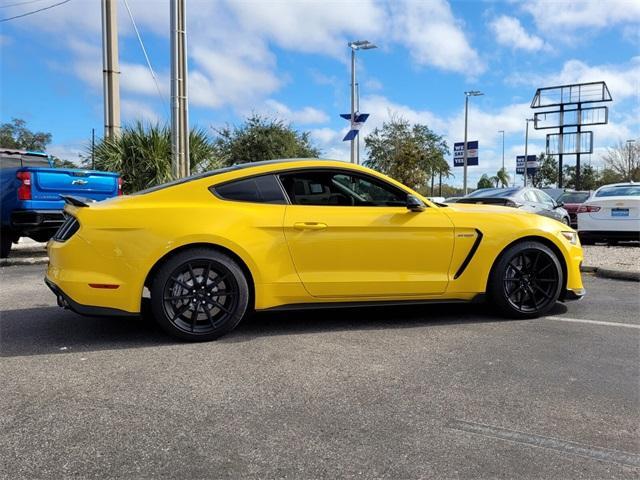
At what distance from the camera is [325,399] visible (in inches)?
123

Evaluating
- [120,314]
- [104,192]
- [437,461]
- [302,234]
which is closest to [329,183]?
[302,234]

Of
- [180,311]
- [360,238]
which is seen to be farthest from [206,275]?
[360,238]

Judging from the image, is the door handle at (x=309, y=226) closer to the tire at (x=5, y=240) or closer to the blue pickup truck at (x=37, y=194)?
the blue pickup truck at (x=37, y=194)

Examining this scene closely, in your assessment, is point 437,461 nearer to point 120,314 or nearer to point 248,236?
point 248,236

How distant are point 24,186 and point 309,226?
604 cm

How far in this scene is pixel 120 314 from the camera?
13.4 feet

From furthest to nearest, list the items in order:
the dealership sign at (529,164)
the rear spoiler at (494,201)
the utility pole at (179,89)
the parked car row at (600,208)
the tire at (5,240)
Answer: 1. the dealership sign at (529,164)
2. the utility pole at (179,89)
3. the parked car row at (600,208)
4. the rear spoiler at (494,201)
5. the tire at (5,240)

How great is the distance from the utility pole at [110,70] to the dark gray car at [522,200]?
9841 mm

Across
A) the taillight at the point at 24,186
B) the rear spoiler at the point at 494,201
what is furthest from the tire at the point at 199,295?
the rear spoiler at the point at 494,201

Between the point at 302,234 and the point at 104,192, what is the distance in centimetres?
609

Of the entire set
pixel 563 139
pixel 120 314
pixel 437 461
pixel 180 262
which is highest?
pixel 563 139

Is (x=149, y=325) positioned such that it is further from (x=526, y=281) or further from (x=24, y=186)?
(x=24, y=186)

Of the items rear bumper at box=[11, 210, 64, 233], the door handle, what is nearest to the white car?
the door handle

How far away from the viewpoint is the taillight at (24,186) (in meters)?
8.37
